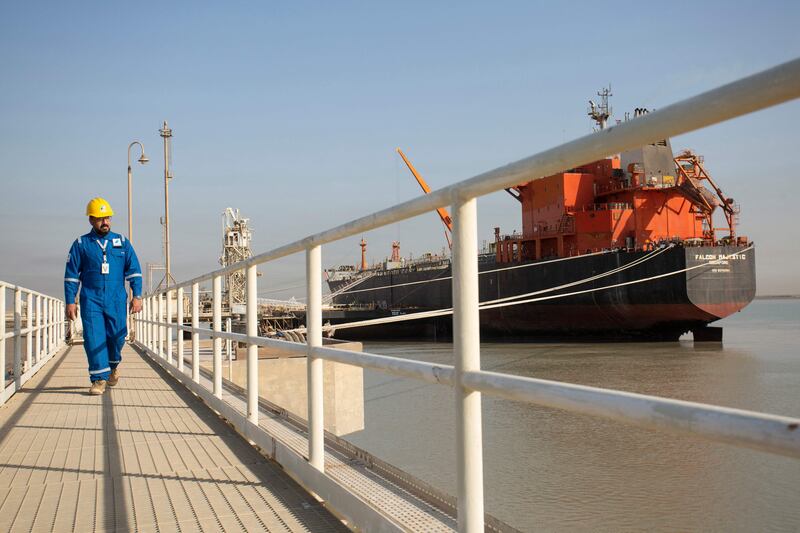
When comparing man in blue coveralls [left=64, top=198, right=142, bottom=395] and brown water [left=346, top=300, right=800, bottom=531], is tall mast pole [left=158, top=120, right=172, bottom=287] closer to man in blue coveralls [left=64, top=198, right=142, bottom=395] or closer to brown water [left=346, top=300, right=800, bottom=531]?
brown water [left=346, top=300, right=800, bottom=531]

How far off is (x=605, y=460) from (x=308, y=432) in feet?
21.1

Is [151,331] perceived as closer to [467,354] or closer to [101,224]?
[101,224]

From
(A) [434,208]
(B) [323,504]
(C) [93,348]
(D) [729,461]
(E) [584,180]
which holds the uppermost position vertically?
(E) [584,180]

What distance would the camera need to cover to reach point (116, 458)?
9.87ft

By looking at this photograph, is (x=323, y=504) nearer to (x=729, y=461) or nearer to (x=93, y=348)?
(x=93, y=348)

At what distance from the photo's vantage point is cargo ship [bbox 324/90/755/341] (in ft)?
67.2

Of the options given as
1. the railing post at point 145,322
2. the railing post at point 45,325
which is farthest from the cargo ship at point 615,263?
the railing post at point 45,325

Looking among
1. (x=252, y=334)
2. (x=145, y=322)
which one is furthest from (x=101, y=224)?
(x=145, y=322)

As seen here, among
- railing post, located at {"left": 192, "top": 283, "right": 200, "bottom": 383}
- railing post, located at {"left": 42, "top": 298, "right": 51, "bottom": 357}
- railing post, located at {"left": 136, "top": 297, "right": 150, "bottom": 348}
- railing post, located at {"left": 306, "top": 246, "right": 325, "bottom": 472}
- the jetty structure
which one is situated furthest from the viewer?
railing post, located at {"left": 136, "top": 297, "right": 150, "bottom": 348}

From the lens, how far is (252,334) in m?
3.20

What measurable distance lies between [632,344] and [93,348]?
62.3ft

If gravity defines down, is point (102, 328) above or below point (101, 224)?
below

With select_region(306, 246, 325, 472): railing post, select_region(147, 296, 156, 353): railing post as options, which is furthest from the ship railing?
select_region(306, 246, 325, 472): railing post

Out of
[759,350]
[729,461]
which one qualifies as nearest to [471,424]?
[729,461]
